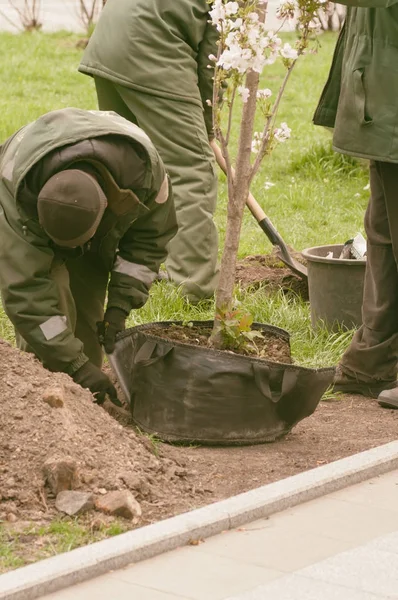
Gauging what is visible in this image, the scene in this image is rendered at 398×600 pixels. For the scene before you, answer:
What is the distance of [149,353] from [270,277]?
8.71ft

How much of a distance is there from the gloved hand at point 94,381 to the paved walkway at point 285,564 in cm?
116

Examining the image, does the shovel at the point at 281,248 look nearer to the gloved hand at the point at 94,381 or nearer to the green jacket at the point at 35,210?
the green jacket at the point at 35,210

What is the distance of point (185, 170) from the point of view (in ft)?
22.5

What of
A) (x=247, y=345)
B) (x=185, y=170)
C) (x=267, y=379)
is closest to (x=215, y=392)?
(x=267, y=379)

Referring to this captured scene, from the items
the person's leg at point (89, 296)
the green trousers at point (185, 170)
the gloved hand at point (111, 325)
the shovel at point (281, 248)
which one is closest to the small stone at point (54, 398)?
the gloved hand at point (111, 325)

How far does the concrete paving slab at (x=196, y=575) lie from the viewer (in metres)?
3.41

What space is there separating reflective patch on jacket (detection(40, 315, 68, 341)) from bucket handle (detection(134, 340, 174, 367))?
313 millimetres

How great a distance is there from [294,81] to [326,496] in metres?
10.3

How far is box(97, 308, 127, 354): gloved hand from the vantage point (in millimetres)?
5129

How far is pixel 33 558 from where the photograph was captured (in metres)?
3.53

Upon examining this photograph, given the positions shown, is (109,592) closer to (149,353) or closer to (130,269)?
(149,353)

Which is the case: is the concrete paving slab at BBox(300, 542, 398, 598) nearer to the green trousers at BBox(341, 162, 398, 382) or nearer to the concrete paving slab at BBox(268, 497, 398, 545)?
the concrete paving slab at BBox(268, 497, 398, 545)

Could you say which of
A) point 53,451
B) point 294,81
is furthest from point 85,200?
point 294,81

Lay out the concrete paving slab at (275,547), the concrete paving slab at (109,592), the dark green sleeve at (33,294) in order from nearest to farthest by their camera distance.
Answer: the concrete paving slab at (109,592) → the concrete paving slab at (275,547) → the dark green sleeve at (33,294)
